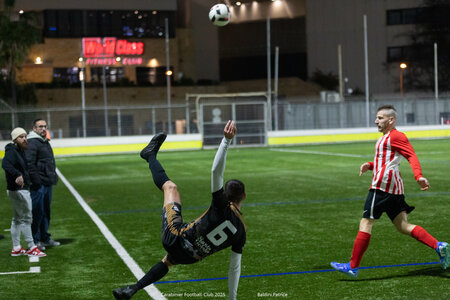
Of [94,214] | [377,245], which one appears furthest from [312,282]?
[94,214]

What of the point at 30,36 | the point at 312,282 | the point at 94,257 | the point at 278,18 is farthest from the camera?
the point at 278,18

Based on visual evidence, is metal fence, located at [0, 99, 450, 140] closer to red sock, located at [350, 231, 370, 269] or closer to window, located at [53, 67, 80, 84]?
window, located at [53, 67, 80, 84]

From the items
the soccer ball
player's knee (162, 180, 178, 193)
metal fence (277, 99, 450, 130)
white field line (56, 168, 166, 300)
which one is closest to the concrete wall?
metal fence (277, 99, 450, 130)

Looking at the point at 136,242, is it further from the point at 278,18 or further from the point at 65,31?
the point at 278,18

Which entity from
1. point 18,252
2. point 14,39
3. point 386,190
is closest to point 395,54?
point 14,39

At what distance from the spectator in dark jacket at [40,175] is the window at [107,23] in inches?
2075

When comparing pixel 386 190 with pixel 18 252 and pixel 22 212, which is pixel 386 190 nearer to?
pixel 22 212

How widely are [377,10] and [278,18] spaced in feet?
30.0

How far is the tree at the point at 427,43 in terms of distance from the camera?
63750 millimetres

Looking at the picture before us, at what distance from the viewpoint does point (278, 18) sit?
68.5 meters

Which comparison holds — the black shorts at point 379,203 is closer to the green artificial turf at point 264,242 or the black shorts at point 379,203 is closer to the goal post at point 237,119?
the green artificial turf at point 264,242

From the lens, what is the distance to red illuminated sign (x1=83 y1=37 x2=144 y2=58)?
61031mm

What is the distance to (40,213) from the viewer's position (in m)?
10.7

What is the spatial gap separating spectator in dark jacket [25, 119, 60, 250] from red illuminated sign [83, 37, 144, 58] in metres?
51.4
